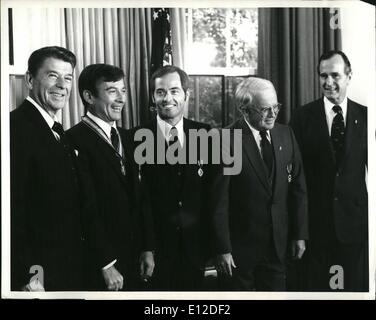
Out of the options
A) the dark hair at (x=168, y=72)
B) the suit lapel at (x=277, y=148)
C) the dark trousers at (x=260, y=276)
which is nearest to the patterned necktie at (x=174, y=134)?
the dark hair at (x=168, y=72)

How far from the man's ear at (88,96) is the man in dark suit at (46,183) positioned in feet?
0.32

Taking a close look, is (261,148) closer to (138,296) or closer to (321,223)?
(321,223)

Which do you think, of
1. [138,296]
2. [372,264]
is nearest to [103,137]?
[138,296]

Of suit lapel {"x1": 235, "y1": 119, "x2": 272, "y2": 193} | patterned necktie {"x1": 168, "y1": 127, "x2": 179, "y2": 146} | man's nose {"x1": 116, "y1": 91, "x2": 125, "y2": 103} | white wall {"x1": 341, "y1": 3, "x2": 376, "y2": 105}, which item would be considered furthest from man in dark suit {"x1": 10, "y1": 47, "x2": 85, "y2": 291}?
white wall {"x1": 341, "y1": 3, "x2": 376, "y2": 105}

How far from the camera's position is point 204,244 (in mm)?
4465

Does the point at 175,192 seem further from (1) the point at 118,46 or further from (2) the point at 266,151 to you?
(1) the point at 118,46

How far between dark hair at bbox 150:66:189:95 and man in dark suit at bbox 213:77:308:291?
31 cm

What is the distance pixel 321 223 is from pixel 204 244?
0.72 meters

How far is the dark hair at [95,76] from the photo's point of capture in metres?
4.46

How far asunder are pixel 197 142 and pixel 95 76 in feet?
2.39

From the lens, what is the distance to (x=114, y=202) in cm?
445

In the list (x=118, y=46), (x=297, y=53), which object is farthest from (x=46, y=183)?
(x=297, y=53)

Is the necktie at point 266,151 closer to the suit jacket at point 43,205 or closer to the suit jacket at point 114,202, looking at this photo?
the suit jacket at point 114,202

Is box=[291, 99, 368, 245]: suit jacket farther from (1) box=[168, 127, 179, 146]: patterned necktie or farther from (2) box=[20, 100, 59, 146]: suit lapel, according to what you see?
(2) box=[20, 100, 59, 146]: suit lapel
